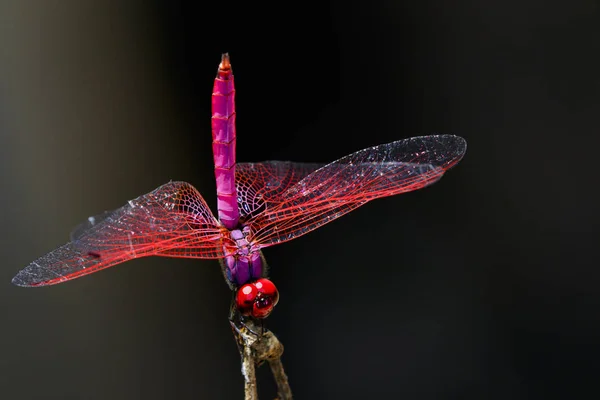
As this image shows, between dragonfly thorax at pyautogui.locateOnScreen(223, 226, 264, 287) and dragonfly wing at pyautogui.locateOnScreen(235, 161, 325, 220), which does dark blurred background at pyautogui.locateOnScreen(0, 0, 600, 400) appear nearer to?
dragonfly wing at pyautogui.locateOnScreen(235, 161, 325, 220)

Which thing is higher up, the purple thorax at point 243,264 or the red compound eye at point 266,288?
the purple thorax at point 243,264

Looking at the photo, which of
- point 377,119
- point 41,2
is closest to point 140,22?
point 41,2

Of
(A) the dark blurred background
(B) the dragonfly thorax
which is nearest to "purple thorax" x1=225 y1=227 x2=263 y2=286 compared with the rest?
(B) the dragonfly thorax

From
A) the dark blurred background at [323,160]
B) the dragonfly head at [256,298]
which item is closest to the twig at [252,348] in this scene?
the dragonfly head at [256,298]

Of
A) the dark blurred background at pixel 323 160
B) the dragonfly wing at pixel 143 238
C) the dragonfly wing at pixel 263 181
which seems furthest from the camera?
the dark blurred background at pixel 323 160

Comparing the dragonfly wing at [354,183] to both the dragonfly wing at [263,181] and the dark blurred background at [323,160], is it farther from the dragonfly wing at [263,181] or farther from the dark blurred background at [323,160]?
the dark blurred background at [323,160]

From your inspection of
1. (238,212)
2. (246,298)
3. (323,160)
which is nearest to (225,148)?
(238,212)

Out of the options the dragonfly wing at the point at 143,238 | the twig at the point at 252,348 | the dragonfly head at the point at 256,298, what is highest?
the dragonfly wing at the point at 143,238

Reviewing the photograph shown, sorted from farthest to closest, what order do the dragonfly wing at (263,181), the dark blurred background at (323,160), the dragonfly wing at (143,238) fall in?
the dark blurred background at (323,160) < the dragonfly wing at (263,181) < the dragonfly wing at (143,238)

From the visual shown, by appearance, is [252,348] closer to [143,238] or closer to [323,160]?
[143,238]
